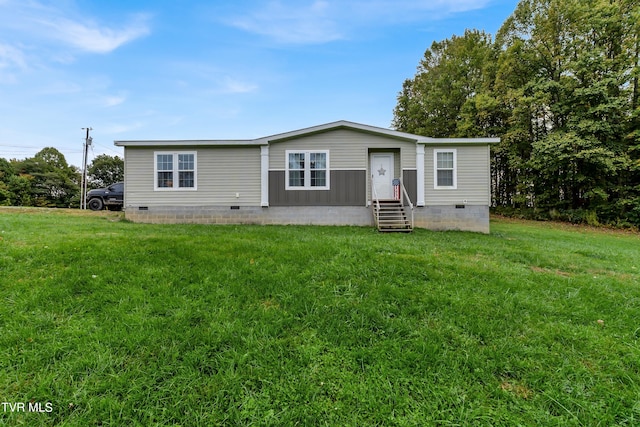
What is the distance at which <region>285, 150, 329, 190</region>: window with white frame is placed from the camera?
10.7 meters

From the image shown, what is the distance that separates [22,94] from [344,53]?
1988 cm

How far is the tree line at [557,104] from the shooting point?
14953 millimetres

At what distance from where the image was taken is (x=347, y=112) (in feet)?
64.0

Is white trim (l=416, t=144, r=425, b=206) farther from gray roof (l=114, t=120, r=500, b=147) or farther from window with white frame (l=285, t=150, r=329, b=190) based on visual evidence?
window with white frame (l=285, t=150, r=329, b=190)

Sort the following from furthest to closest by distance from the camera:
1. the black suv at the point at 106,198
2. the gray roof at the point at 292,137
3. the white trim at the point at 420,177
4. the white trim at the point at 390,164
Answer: the black suv at the point at 106,198 → the white trim at the point at 390,164 → the white trim at the point at 420,177 → the gray roof at the point at 292,137

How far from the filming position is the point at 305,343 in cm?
268

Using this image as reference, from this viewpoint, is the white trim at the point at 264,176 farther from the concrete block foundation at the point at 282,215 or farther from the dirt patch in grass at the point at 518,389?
the dirt patch in grass at the point at 518,389

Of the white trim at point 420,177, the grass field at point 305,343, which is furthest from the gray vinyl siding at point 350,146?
the grass field at point 305,343

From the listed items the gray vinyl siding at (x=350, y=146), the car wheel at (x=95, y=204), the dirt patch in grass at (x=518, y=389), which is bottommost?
the dirt patch in grass at (x=518, y=389)

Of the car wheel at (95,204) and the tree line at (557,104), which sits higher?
the tree line at (557,104)

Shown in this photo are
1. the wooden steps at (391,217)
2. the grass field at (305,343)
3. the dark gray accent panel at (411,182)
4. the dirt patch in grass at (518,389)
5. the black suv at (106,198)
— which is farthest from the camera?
the black suv at (106,198)

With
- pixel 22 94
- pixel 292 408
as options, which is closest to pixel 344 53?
pixel 292 408

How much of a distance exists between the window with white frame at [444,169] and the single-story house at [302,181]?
0.03 metres

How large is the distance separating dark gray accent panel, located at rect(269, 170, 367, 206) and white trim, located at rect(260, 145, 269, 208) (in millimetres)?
152
